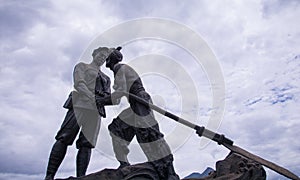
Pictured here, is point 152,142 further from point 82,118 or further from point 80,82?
point 80,82

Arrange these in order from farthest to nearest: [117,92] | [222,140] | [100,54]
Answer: [100,54]
[117,92]
[222,140]

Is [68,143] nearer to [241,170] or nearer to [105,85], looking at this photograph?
[105,85]

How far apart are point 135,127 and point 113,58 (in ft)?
4.94

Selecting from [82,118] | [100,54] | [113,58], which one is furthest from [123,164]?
[100,54]

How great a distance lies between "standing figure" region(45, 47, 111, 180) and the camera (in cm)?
715

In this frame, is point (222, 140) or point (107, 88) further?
point (107, 88)

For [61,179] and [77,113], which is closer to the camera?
[61,179]

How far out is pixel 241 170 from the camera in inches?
263

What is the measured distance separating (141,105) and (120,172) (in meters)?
1.34

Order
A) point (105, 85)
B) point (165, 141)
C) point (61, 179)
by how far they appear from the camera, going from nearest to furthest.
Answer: point (61, 179), point (165, 141), point (105, 85)

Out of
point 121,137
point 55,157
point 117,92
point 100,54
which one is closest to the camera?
point 55,157

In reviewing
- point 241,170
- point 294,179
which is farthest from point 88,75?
point 294,179

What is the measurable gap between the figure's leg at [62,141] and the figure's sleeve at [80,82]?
0.44m

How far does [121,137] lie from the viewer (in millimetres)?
7445
